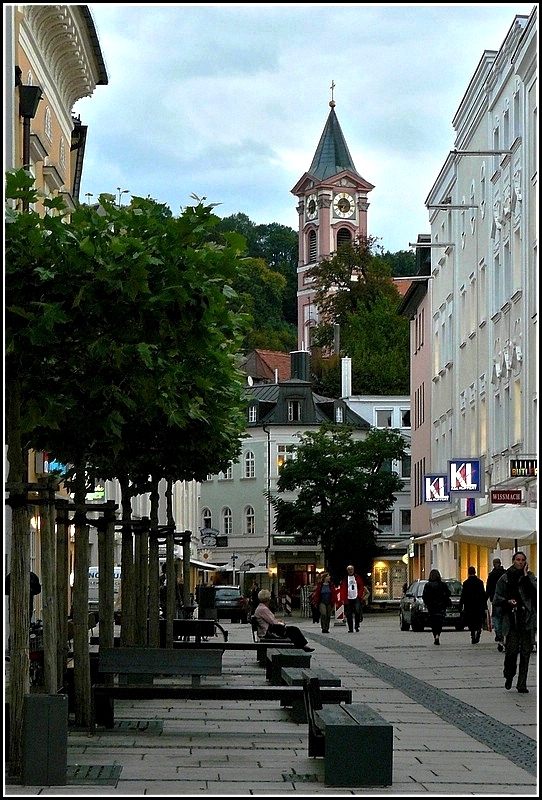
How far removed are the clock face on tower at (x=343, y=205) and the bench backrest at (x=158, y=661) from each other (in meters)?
134

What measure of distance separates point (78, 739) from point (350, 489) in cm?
6890

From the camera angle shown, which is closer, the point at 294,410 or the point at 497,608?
the point at 497,608

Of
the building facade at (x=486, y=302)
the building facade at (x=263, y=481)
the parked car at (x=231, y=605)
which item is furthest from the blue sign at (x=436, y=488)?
the building facade at (x=263, y=481)

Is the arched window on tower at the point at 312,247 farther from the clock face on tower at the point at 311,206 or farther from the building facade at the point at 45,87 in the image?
the building facade at the point at 45,87

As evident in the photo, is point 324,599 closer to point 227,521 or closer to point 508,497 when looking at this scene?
point 508,497

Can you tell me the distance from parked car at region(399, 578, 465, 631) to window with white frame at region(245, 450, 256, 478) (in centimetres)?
5707

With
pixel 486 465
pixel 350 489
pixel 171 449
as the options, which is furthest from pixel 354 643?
pixel 350 489

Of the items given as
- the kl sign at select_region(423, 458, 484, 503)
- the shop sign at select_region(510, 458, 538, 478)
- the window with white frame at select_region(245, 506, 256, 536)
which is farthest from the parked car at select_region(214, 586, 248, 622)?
the window with white frame at select_region(245, 506, 256, 536)

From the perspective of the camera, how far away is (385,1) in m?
10.7

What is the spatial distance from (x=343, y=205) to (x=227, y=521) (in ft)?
171

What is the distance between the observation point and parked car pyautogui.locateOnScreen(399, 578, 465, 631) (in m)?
45.7

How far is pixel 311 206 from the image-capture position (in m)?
152

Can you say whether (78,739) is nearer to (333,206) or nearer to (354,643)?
(354,643)

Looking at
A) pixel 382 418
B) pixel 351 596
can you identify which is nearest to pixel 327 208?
pixel 382 418
